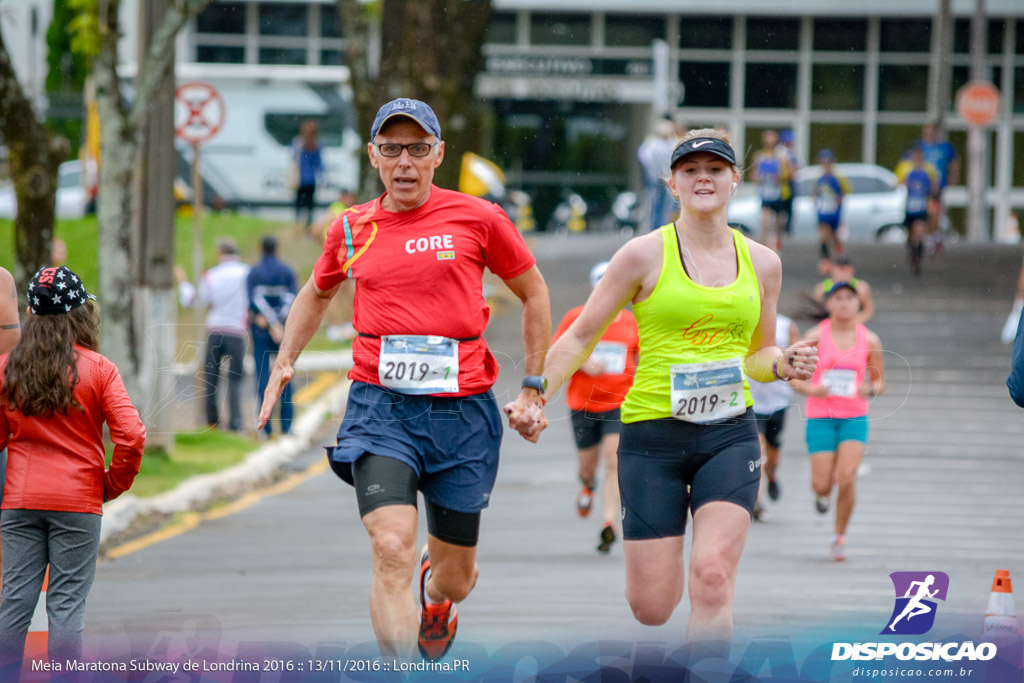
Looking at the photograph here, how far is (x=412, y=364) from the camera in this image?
5535mm

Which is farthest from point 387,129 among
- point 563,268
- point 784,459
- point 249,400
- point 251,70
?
point 251,70

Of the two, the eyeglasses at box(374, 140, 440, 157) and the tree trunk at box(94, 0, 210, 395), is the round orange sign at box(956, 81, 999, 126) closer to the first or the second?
the tree trunk at box(94, 0, 210, 395)

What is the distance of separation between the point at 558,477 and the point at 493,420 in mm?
8206

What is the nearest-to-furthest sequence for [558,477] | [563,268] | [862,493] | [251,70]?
[563,268], [862,493], [558,477], [251,70]

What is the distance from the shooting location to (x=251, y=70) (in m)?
29.3

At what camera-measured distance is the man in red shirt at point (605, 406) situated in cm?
934

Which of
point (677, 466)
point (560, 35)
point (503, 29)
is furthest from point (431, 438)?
point (503, 29)

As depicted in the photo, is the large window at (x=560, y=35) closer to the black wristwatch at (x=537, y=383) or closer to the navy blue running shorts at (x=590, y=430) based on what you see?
the navy blue running shorts at (x=590, y=430)

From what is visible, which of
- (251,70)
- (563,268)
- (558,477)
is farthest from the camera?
(251,70)

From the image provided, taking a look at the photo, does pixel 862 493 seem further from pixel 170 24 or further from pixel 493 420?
pixel 493 420

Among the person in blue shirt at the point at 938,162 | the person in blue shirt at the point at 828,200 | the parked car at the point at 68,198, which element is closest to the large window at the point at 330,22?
the parked car at the point at 68,198

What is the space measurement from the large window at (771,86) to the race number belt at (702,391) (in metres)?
3.14

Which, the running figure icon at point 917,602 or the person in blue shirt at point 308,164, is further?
the person in blue shirt at point 308,164

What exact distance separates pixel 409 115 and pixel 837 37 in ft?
14.5
